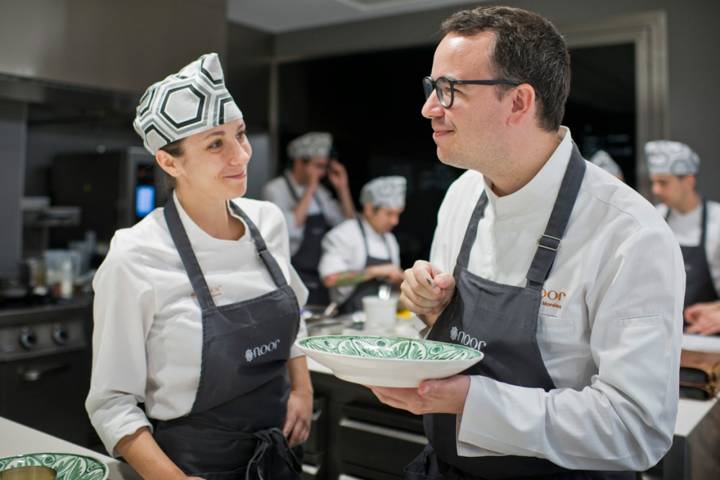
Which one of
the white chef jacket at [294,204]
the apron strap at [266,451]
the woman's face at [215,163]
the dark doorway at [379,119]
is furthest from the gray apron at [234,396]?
the dark doorway at [379,119]

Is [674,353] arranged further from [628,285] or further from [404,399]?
[404,399]

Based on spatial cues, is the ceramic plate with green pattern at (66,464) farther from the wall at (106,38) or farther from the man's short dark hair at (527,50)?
the wall at (106,38)

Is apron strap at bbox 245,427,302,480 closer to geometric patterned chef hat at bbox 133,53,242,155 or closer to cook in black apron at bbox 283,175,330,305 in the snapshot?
geometric patterned chef hat at bbox 133,53,242,155

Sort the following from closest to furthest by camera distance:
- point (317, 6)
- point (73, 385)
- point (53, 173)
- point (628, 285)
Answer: point (628, 285) → point (73, 385) → point (53, 173) → point (317, 6)

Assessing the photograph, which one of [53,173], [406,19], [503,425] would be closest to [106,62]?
[53,173]

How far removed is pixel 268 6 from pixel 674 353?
13.4ft

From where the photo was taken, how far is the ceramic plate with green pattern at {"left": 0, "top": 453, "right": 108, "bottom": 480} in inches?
45.8

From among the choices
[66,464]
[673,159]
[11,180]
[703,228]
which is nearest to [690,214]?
[703,228]

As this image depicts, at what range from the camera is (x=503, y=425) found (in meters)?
1.27

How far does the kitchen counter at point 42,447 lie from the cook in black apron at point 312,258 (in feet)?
9.79

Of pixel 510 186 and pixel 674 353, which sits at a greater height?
pixel 510 186

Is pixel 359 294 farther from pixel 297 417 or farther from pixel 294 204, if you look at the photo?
pixel 297 417

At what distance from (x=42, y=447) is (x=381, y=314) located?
1473 mm

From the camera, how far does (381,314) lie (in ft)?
9.13
